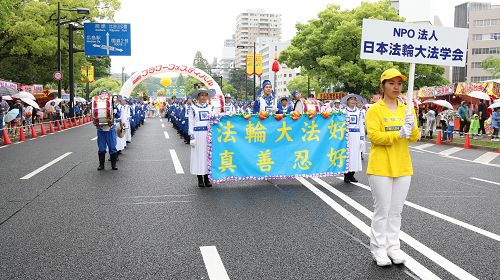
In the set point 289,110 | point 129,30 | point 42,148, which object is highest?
point 129,30

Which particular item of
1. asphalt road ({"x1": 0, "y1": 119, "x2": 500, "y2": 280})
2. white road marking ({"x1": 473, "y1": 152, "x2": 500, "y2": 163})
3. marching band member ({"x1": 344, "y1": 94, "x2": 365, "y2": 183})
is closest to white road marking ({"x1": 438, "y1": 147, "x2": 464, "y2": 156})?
white road marking ({"x1": 473, "y1": 152, "x2": 500, "y2": 163})

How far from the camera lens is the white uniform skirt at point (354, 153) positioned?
31.9ft

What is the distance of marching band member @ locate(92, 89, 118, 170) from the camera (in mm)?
11445

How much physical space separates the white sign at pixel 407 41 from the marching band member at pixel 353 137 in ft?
13.6

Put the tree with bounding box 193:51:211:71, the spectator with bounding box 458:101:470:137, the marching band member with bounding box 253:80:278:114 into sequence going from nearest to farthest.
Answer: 1. the marching band member with bounding box 253:80:278:114
2. the spectator with bounding box 458:101:470:137
3. the tree with bounding box 193:51:211:71

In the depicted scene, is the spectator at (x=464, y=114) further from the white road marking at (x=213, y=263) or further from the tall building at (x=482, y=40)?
the tall building at (x=482, y=40)

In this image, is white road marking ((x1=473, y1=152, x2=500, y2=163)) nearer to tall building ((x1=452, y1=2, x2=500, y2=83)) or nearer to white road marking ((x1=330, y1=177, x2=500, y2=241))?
white road marking ((x1=330, y1=177, x2=500, y2=241))

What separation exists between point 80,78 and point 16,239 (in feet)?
133

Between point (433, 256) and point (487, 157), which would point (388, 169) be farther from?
point (487, 157)

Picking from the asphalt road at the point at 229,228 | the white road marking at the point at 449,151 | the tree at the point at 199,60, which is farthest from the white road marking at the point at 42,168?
the tree at the point at 199,60

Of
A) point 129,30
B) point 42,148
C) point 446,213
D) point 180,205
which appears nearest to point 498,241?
point 446,213

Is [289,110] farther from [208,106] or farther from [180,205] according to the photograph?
[180,205]

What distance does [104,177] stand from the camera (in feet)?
34.6

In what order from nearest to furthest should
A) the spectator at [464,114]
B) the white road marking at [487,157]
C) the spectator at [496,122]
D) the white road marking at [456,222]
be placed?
the white road marking at [456,222]
the white road marking at [487,157]
the spectator at [496,122]
the spectator at [464,114]
